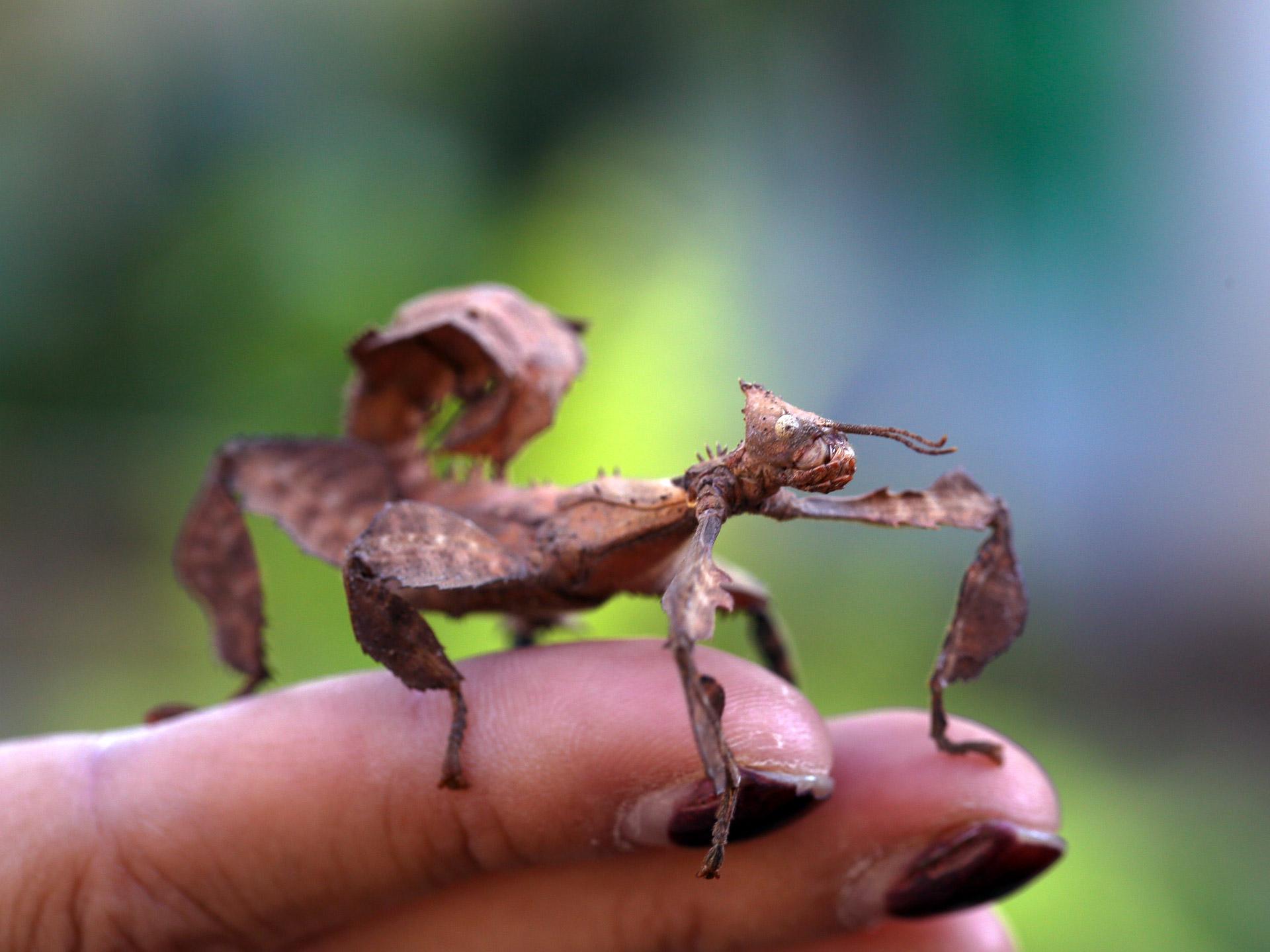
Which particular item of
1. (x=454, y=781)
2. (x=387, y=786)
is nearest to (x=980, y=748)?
(x=454, y=781)

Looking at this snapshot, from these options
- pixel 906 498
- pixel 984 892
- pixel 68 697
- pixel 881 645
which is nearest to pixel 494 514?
pixel 906 498

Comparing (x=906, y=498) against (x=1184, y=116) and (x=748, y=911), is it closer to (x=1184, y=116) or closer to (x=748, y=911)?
(x=748, y=911)

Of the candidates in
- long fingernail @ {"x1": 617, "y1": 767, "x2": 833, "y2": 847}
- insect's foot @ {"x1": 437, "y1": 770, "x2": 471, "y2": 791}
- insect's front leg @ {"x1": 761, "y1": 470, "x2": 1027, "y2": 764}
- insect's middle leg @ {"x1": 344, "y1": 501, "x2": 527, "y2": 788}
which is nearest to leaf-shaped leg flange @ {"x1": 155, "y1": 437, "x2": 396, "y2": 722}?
insect's middle leg @ {"x1": 344, "y1": 501, "x2": 527, "y2": 788}

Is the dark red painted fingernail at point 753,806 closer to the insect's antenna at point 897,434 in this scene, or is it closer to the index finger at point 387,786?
the index finger at point 387,786

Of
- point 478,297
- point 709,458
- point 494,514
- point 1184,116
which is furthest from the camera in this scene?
point 1184,116

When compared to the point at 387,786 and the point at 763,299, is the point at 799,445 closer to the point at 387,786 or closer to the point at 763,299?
the point at 387,786

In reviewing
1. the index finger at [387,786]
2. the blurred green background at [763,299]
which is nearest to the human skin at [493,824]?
the index finger at [387,786]

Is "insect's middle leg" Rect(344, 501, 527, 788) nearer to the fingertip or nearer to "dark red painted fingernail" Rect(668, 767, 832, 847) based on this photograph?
"dark red painted fingernail" Rect(668, 767, 832, 847)
